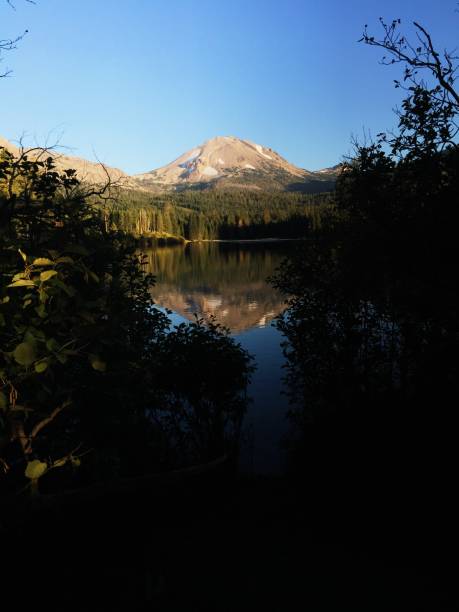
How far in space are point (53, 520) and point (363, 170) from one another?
10745mm

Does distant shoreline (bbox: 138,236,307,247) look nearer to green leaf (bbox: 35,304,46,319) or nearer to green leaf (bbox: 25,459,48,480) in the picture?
green leaf (bbox: 35,304,46,319)

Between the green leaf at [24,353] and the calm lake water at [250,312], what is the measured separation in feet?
41.7

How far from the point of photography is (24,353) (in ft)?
10.4

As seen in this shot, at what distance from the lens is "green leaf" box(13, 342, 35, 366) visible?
Result: 3127 mm

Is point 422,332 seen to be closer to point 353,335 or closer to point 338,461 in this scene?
point 353,335

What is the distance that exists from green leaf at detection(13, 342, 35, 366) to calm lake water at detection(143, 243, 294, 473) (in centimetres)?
1270

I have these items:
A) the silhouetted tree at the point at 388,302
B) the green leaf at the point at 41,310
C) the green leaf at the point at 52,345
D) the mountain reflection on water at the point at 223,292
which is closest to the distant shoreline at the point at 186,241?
the mountain reflection on water at the point at 223,292

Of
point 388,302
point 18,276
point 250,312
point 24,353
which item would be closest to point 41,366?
point 24,353

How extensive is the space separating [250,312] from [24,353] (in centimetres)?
4122

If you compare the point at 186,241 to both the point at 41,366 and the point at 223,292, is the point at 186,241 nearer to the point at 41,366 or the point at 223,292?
the point at 223,292

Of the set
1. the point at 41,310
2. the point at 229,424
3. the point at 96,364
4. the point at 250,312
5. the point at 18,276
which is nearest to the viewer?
the point at 18,276

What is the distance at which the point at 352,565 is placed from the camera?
7793mm

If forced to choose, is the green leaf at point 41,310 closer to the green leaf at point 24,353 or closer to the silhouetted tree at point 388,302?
the green leaf at point 24,353

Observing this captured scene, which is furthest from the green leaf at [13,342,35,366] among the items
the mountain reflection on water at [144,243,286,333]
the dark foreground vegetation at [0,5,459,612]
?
the mountain reflection on water at [144,243,286,333]
